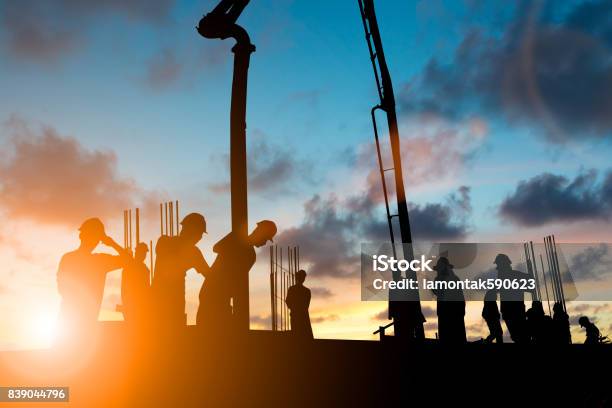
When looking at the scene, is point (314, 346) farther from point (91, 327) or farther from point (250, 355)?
point (91, 327)

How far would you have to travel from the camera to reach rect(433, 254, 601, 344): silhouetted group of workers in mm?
9578

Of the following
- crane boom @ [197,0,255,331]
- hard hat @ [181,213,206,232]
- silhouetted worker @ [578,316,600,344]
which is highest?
crane boom @ [197,0,255,331]

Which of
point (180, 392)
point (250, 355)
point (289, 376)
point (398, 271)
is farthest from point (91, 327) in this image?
point (398, 271)

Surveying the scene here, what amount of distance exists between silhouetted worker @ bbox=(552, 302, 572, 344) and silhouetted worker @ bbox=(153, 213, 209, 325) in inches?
331

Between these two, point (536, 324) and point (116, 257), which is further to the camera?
point (536, 324)

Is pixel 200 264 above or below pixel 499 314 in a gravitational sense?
below

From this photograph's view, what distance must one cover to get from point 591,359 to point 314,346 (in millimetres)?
3802

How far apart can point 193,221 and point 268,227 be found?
2.10 ft

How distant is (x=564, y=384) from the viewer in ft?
23.1

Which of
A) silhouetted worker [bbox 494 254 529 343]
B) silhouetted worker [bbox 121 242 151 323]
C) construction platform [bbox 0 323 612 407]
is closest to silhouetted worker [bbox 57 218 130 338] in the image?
construction platform [bbox 0 323 612 407]

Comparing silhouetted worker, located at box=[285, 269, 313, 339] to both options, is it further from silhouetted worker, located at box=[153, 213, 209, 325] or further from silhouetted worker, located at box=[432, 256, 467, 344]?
silhouetted worker, located at box=[153, 213, 209, 325]

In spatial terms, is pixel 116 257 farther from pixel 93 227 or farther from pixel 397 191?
pixel 397 191

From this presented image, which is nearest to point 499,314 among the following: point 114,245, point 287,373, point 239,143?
point 239,143

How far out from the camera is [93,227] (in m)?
5.06
